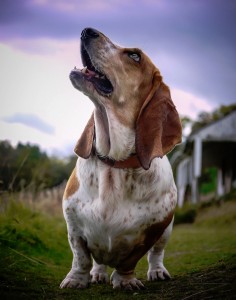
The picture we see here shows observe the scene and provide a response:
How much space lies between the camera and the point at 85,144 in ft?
12.4

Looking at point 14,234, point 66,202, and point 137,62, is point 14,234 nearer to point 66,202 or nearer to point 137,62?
point 66,202

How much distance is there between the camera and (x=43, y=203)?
8383 millimetres

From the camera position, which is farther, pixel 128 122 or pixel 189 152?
pixel 189 152

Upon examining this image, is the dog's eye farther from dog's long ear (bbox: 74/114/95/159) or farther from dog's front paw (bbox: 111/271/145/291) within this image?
dog's front paw (bbox: 111/271/145/291)

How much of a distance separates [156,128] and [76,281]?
1312 mm

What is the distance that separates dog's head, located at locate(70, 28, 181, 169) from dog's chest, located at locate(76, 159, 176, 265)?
210 mm

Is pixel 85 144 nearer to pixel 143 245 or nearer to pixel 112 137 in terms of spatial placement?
pixel 112 137

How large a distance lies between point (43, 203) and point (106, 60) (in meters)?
5.05

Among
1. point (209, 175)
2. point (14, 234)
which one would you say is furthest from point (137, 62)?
point (209, 175)

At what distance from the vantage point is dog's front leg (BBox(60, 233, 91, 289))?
12.3 feet

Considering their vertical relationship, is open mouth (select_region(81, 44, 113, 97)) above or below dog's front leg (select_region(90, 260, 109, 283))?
above

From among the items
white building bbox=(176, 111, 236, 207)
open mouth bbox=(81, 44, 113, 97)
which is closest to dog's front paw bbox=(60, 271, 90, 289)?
open mouth bbox=(81, 44, 113, 97)

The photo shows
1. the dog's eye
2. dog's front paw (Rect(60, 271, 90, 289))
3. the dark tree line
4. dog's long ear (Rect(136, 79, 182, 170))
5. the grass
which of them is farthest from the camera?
the dark tree line

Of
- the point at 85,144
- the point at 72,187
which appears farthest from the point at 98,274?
the point at 85,144
